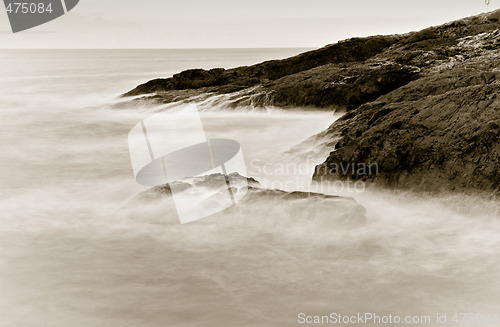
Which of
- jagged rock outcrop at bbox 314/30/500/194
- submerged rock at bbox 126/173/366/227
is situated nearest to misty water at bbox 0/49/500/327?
submerged rock at bbox 126/173/366/227

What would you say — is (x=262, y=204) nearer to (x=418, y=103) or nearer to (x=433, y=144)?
(x=433, y=144)

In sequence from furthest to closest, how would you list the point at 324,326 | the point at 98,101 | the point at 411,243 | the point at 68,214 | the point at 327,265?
the point at 98,101
the point at 68,214
the point at 411,243
the point at 327,265
the point at 324,326

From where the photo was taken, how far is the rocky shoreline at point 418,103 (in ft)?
22.4

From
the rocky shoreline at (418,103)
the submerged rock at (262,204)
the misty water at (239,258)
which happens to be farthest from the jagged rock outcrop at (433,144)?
the submerged rock at (262,204)

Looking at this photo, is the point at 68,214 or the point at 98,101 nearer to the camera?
the point at 68,214

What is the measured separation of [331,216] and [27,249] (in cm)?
338

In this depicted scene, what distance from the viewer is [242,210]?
676 centimetres

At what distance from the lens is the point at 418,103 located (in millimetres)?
7961

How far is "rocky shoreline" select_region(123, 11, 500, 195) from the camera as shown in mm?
6832

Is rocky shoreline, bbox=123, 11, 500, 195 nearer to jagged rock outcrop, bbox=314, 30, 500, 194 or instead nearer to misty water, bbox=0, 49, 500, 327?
jagged rock outcrop, bbox=314, 30, 500, 194

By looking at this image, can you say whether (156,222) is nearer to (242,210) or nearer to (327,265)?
(242,210)

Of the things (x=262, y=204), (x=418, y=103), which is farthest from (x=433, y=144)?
(x=262, y=204)

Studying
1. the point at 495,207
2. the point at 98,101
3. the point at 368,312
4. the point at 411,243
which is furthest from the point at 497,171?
the point at 98,101

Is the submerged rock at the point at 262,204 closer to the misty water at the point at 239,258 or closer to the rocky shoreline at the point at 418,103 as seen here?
the misty water at the point at 239,258
